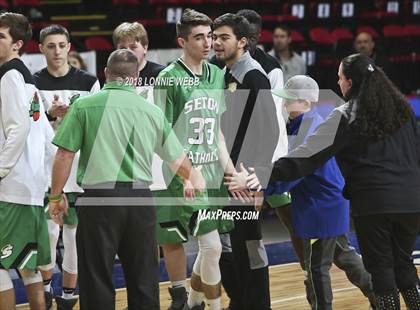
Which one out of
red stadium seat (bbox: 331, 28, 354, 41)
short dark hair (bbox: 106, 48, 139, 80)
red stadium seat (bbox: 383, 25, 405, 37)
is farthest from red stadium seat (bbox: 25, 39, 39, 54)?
short dark hair (bbox: 106, 48, 139, 80)

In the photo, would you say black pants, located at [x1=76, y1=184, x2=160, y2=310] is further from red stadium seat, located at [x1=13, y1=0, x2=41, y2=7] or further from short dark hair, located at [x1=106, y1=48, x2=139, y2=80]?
red stadium seat, located at [x1=13, y1=0, x2=41, y2=7]

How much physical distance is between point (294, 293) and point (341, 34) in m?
8.95

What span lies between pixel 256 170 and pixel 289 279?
2315 millimetres

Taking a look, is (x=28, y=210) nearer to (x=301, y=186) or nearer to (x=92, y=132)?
(x=92, y=132)

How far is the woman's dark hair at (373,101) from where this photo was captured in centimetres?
563

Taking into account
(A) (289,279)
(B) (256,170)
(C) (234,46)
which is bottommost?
(A) (289,279)

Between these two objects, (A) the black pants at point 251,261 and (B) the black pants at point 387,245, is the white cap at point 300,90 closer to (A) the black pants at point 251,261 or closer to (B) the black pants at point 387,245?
(A) the black pants at point 251,261

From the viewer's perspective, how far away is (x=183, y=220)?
6.63 metres

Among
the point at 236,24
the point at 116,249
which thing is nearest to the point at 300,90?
the point at 236,24

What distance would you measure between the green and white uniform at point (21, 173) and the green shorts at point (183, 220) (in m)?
0.81

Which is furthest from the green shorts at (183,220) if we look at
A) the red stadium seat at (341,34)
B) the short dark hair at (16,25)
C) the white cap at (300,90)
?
the red stadium seat at (341,34)

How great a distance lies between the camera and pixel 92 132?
553 cm

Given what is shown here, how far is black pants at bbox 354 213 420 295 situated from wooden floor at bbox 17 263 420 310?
4.96ft

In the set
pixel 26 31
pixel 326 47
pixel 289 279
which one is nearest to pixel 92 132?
pixel 26 31
